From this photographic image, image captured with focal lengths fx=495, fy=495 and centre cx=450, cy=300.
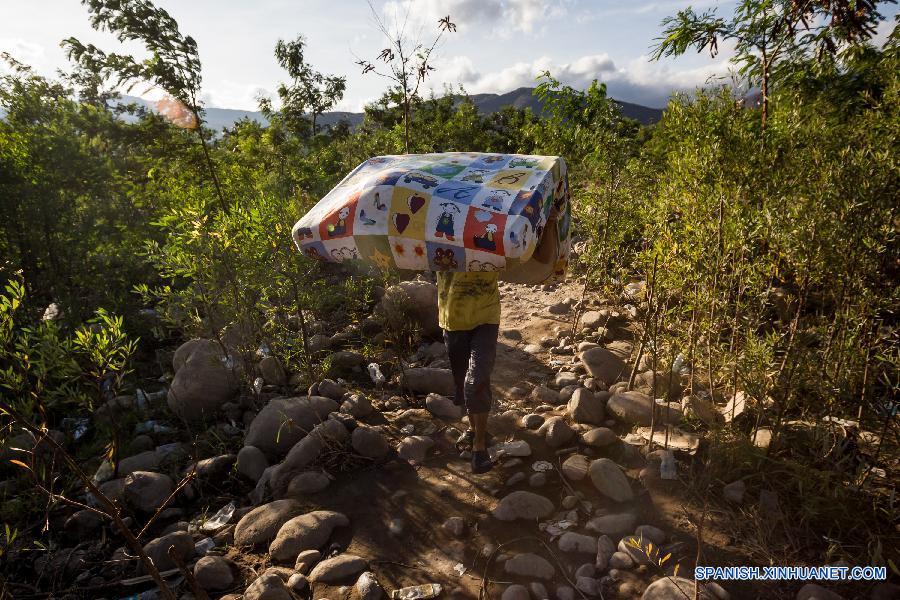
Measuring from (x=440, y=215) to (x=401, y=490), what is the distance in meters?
2.01

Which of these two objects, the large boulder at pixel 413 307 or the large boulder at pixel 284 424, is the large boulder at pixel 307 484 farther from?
the large boulder at pixel 413 307

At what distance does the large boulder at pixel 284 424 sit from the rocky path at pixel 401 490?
0.01 meters

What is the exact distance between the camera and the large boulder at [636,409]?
13.0 ft

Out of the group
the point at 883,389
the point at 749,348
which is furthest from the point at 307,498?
the point at 883,389

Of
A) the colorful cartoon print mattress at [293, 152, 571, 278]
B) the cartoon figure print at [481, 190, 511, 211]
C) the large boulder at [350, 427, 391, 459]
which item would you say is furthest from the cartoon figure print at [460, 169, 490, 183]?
the large boulder at [350, 427, 391, 459]

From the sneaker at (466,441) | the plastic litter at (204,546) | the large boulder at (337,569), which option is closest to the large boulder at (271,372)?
the plastic litter at (204,546)

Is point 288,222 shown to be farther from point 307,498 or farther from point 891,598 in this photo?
point 891,598

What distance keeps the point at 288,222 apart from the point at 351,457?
2072mm

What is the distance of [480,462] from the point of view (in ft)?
11.8

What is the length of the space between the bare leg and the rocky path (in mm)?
222

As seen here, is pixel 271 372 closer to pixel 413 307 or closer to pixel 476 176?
pixel 413 307

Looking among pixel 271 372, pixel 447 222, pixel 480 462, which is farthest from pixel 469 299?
pixel 271 372

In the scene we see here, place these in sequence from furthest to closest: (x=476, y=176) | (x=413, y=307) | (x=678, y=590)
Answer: (x=413, y=307), (x=476, y=176), (x=678, y=590)

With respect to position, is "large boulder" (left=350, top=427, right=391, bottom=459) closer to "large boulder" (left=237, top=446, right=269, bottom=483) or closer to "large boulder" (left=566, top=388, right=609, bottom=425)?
"large boulder" (left=237, top=446, right=269, bottom=483)
